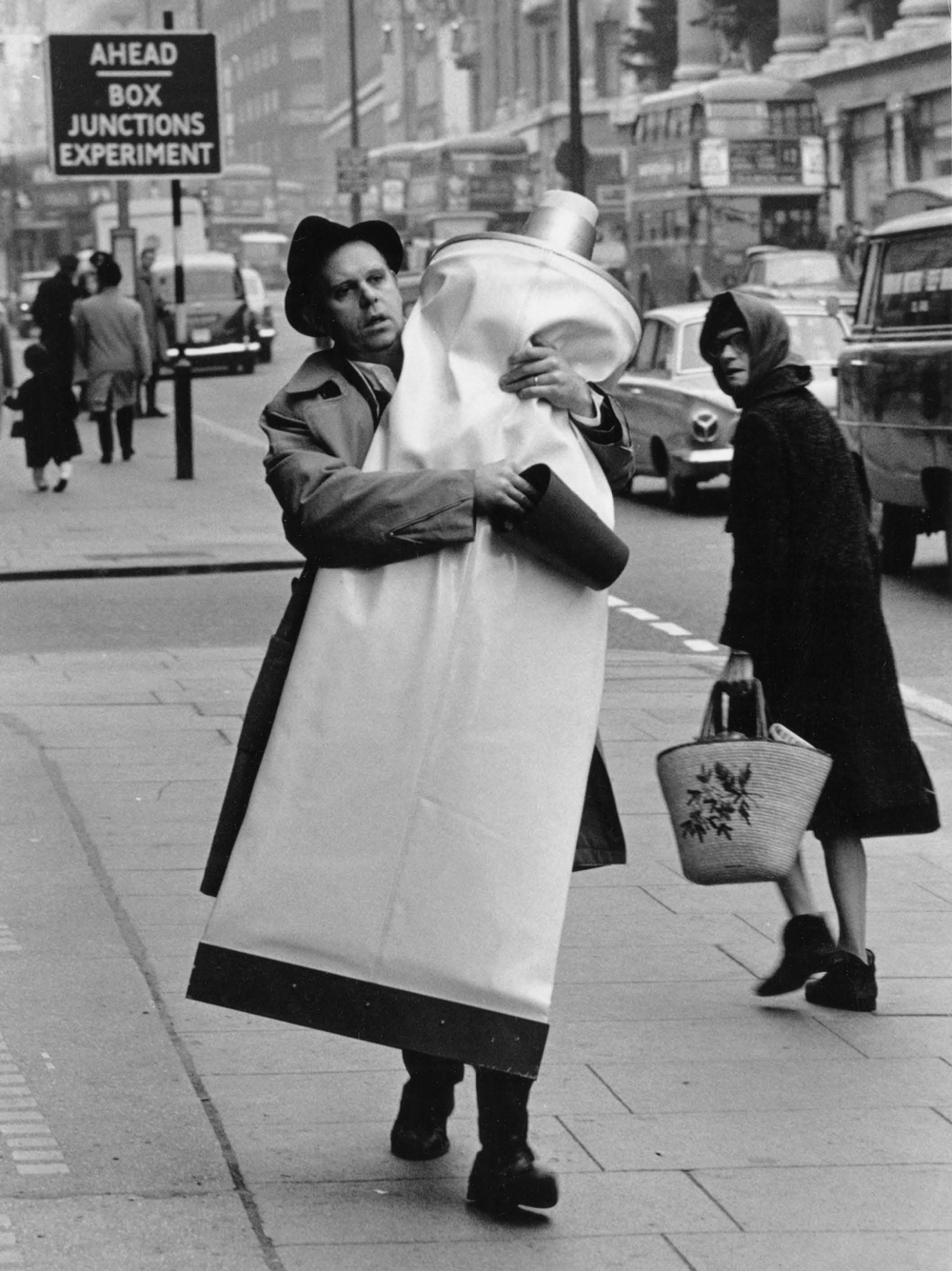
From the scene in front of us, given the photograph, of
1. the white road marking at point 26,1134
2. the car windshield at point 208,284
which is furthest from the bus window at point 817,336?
the car windshield at point 208,284

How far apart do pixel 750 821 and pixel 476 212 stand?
5433cm

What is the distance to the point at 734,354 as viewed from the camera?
18.4ft

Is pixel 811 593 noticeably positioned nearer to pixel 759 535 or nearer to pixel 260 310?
pixel 759 535

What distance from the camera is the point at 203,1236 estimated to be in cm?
397

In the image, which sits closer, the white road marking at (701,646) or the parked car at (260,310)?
the white road marking at (701,646)

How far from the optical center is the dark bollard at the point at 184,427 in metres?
20.2

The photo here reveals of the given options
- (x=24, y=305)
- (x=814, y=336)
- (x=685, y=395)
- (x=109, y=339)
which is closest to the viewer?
(x=685, y=395)

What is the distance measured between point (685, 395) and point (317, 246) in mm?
14993

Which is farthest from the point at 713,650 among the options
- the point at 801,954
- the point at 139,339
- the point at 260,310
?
the point at 260,310

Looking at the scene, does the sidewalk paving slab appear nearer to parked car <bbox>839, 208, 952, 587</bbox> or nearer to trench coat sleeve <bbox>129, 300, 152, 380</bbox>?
parked car <bbox>839, 208, 952, 587</bbox>

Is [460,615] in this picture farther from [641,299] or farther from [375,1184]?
[641,299]

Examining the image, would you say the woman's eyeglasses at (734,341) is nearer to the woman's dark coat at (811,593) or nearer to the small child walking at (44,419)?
the woman's dark coat at (811,593)

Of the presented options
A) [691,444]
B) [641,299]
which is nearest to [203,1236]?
[691,444]

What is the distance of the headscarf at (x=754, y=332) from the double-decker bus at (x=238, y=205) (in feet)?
292
